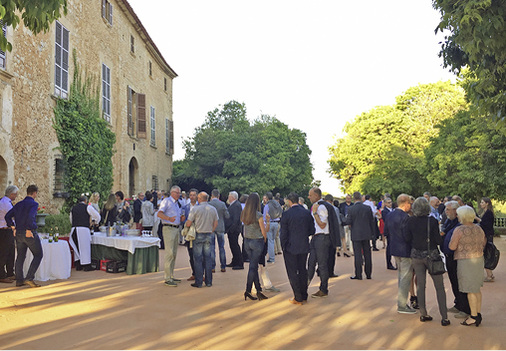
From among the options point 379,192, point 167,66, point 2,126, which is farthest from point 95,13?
point 379,192

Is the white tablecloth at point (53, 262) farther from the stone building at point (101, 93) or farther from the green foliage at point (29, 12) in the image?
the green foliage at point (29, 12)

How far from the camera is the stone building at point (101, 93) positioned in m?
13.8

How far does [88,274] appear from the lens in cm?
1067

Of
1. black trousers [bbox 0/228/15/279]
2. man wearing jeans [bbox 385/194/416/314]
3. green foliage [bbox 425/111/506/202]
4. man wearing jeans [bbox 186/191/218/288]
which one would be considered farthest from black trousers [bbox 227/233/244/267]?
green foliage [bbox 425/111/506/202]

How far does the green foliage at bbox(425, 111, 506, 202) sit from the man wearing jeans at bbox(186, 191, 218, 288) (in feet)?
54.1

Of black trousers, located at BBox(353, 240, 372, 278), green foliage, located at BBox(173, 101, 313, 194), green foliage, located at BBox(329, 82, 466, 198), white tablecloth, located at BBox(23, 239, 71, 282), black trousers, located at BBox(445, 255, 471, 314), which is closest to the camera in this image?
black trousers, located at BBox(445, 255, 471, 314)

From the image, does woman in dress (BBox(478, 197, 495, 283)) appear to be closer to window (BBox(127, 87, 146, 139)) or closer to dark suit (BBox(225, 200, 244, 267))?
dark suit (BBox(225, 200, 244, 267))

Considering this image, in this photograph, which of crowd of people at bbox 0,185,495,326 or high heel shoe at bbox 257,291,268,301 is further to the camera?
high heel shoe at bbox 257,291,268,301

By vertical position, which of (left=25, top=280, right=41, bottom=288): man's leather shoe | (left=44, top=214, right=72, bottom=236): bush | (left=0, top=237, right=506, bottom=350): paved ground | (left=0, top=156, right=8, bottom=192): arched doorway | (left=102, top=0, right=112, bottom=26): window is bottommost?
(left=0, top=237, right=506, bottom=350): paved ground

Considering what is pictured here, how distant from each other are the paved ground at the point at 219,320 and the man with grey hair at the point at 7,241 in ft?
2.94

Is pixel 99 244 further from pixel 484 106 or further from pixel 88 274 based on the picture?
pixel 484 106

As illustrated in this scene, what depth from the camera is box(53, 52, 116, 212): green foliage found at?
1680 centimetres

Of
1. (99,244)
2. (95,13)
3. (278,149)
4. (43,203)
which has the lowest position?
(99,244)

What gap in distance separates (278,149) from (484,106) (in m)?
29.6
